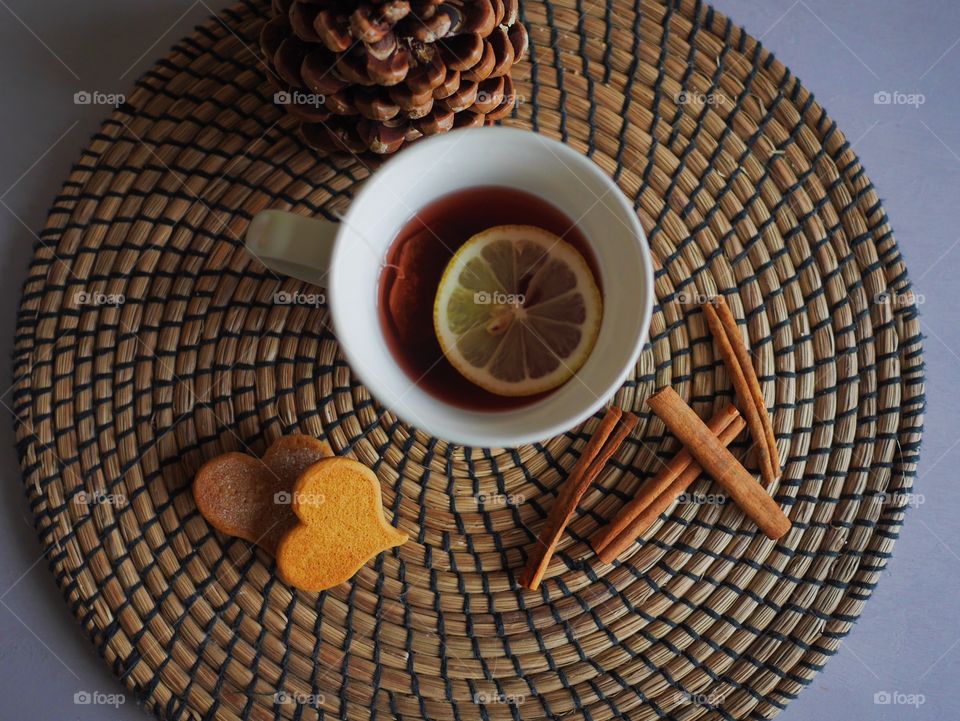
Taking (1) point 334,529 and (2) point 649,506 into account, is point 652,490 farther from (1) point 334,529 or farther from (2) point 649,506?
(1) point 334,529

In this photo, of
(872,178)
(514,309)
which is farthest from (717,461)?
(872,178)

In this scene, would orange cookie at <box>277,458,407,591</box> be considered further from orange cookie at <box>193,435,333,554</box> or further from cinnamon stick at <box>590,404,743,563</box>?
cinnamon stick at <box>590,404,743,563</box>

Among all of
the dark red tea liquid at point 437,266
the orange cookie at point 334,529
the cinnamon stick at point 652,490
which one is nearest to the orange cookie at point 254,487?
the orange cookie at point 334,529

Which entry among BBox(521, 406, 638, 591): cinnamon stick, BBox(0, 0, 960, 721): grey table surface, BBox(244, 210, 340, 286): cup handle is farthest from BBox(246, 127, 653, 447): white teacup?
BBox(0, 0, 960, 721): grey table surface

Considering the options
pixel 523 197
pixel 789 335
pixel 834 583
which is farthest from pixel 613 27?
pixel 834 583

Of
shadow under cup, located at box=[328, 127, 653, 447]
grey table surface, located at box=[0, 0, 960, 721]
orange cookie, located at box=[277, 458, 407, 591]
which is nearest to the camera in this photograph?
shadow under cup, located at box=[328, 127, 653, 447]

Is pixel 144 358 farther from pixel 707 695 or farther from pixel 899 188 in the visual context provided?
pixel 899 188
